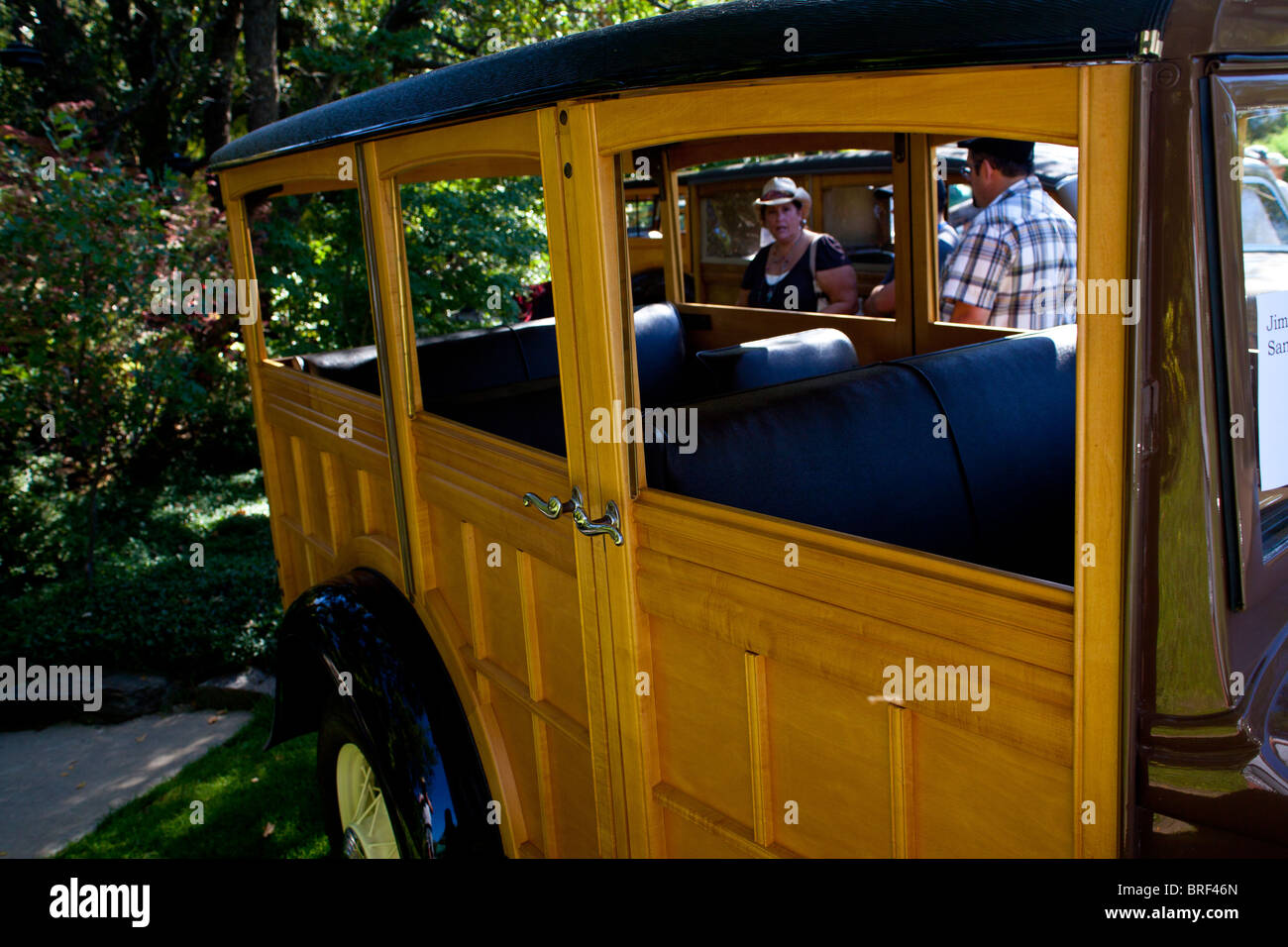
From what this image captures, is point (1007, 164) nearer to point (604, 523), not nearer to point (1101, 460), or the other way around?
point (604, 523)

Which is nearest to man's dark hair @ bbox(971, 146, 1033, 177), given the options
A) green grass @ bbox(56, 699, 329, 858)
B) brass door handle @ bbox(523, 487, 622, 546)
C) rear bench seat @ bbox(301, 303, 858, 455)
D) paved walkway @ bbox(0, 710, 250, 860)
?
rear bench seat @ bbox(301, 303, 858, 455)

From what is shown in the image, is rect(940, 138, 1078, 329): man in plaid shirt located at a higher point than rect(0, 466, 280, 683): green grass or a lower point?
higher

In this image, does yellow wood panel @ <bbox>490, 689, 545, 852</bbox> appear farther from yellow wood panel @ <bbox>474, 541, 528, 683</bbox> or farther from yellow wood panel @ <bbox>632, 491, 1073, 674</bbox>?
yellow wood panel @ <bbox>632, 491, 1073, 674</bbox>

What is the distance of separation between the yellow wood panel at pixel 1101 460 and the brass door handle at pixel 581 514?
800 millimetres

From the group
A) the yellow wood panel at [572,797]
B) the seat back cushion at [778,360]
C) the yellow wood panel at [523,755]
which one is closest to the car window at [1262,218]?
the yellow wood panel at [572,797]

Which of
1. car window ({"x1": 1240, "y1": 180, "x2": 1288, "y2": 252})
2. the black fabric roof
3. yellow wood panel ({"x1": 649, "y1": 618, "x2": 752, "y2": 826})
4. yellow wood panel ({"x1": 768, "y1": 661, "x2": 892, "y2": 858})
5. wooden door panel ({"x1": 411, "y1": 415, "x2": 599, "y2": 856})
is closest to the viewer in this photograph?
the black fabric roof

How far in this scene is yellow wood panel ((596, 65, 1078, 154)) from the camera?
3.65 feet
